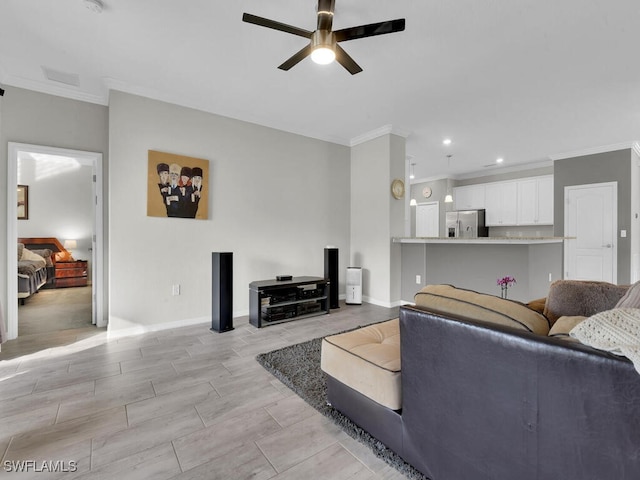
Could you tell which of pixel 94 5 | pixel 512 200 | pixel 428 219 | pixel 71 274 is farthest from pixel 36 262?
pixel 512 200

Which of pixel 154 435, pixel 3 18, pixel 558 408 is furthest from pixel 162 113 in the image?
pixel 558 408

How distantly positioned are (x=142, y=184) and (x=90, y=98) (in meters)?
1.23

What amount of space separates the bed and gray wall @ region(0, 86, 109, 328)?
188 centimetres

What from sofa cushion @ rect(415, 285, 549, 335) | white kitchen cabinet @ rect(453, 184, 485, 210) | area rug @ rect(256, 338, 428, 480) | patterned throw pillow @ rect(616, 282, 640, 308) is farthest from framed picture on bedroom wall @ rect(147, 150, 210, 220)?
white kitchen cabinet @ rect(453, 184, 485, 210)

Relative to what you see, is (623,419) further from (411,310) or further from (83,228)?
(83,228)

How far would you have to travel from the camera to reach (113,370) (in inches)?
96.6

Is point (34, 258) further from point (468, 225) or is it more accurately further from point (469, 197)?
point (469, 197)

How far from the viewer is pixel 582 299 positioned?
164cm

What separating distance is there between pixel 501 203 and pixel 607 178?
2048 mm

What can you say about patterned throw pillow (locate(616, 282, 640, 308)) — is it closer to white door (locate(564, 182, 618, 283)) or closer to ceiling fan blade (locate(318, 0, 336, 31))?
ceiling fan blade (locate(318, 0, 336, 31))

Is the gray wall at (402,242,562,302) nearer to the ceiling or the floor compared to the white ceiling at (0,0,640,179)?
nearer to the floor

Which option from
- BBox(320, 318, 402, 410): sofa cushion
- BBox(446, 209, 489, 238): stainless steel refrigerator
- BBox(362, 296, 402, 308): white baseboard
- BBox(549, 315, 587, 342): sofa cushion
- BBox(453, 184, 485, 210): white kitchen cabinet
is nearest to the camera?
BBox(549, 315, 587, 342): sofa cushion

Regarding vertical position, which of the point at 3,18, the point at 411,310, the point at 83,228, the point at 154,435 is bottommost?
the point at 154,435

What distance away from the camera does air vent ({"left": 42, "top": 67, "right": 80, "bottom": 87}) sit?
305 cm
